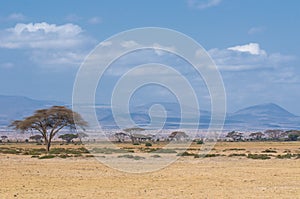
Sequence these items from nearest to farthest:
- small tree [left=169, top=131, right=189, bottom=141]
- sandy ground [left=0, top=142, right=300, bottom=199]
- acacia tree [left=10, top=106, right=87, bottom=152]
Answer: sandy ground [left=0, top=142, right=300, bottom=199] < acacia tree [left=10, top=106, right=87, bottom=152] < small tree [left=169, top=131, right=189, bottom=141]

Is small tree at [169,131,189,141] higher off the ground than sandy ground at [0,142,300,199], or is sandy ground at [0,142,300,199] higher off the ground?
small tree at [169,131,189,141]

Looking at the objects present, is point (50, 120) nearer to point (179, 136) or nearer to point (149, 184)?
point (179, 136)

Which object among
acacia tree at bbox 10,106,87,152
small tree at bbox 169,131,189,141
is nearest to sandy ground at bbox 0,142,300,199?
acacia tree at bbox 10,106,87,152

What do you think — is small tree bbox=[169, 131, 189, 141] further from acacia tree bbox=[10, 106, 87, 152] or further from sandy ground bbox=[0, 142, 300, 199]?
sandy ground bbox=[0, 142, 300, 199]

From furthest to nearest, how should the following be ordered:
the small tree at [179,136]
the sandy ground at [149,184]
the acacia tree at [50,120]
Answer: the small tree at [179,136] < the acacia tree at [50,120] < the sandy ground at [149,184]

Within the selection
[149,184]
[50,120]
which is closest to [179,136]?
[50,120]

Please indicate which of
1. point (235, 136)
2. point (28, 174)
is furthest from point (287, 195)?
point (235, 136)

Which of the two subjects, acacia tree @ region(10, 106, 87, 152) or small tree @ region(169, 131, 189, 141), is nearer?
acacia tree @ region(10, 106, 87, 152)

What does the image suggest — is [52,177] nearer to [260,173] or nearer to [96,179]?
[96,179]

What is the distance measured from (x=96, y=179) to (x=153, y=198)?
8178 mm

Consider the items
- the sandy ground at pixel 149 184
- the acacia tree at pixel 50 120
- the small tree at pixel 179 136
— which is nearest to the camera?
the sandy ground at pixel 149 184

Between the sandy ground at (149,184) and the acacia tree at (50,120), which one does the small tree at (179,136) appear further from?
the sandy ground at (149,184)

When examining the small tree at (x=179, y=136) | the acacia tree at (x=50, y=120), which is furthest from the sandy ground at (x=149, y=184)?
the small tree at (x=179, y=136)

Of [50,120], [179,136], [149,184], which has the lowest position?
[149,184]
